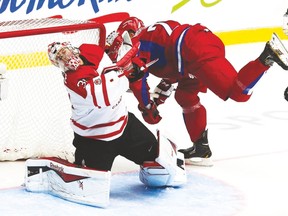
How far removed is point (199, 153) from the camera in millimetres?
3137

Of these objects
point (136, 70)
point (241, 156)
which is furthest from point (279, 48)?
point (241, 156)

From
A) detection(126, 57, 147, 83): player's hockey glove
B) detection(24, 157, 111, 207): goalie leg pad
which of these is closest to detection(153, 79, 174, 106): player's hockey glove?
detection(126, 57, 147, 83): player's hockey glove

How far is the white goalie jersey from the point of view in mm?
2494

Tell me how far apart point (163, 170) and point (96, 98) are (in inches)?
16.1

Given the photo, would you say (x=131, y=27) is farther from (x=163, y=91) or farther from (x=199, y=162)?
(x=199, y=162)

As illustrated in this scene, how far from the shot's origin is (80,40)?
3.02m

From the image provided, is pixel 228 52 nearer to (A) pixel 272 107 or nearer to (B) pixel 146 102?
(A) pixel 272 107

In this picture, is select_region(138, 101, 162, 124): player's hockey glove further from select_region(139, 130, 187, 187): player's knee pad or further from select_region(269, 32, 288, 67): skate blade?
select_region(269, 32, 288, 67): skate blade

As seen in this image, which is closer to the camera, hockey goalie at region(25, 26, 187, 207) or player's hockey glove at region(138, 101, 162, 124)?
hockey goalie at region(25, 26, 187, 207)

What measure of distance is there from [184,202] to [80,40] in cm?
77

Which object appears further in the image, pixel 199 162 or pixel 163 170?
pixel 199 162

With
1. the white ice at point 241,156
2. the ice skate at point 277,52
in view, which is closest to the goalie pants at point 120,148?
the white ice at point 241,156

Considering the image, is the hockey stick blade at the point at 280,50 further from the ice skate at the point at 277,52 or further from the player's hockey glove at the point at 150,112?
the player's hockey glove at the point at 150,112

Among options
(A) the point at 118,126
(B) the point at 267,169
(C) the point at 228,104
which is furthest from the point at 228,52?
A: (A) the point at 118,126
